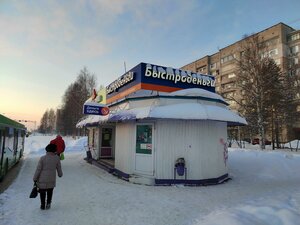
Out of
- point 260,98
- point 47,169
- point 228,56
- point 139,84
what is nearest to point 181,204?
point 47,169

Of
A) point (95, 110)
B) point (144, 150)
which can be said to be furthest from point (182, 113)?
point (95, 110)

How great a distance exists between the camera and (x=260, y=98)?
2544 centimetres

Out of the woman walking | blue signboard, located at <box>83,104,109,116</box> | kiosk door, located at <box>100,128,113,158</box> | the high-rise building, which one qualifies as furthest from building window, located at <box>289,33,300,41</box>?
the woman walking

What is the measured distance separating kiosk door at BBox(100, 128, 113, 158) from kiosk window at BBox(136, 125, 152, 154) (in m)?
7.06

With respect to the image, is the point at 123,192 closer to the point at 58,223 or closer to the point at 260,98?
the point at 58,223

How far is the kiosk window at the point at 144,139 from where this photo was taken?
419 inches

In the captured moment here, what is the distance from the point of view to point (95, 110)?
42.0 feet

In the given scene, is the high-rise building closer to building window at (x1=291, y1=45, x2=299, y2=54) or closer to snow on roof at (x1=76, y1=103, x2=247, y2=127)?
building window at (x1=291, y1=45, x2=299, y2=54)

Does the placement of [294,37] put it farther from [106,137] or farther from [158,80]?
[158,80]

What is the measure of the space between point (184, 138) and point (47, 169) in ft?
18.6

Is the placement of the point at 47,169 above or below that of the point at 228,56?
below

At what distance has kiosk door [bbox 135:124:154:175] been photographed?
10531mm

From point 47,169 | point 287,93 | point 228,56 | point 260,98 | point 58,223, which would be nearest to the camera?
point 58,223

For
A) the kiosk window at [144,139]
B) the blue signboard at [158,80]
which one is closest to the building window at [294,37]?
the blue signboard at [158,80]
